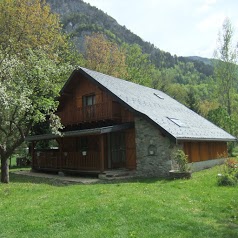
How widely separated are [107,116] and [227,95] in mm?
25607

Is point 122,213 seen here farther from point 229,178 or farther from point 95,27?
point 95,27

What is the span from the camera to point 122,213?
27.2 feet

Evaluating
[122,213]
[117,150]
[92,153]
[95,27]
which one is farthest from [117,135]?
[95,27]

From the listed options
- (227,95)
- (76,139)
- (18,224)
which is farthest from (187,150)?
(227,95)

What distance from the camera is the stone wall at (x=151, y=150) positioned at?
16266 mm

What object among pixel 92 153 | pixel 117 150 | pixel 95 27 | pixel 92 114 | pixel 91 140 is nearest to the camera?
pixel 92 153

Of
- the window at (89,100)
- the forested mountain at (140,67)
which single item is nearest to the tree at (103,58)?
the forested mountain at (140,67)

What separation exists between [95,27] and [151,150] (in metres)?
56.2

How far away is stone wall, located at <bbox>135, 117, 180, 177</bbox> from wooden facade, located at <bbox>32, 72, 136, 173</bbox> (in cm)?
65

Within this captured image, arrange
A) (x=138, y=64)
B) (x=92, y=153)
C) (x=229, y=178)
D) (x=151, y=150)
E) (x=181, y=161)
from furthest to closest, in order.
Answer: (x=138, y=64) < (x=92, y=153) < (x=151, y=150) < (x=181, y=161) < (x=229, y=178)

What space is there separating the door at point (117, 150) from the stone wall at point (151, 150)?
1782 millimetres

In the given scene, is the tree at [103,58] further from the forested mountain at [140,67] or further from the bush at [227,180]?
the bush at [227,180]

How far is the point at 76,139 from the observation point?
21500 millimetres

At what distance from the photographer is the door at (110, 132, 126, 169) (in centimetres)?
1924
